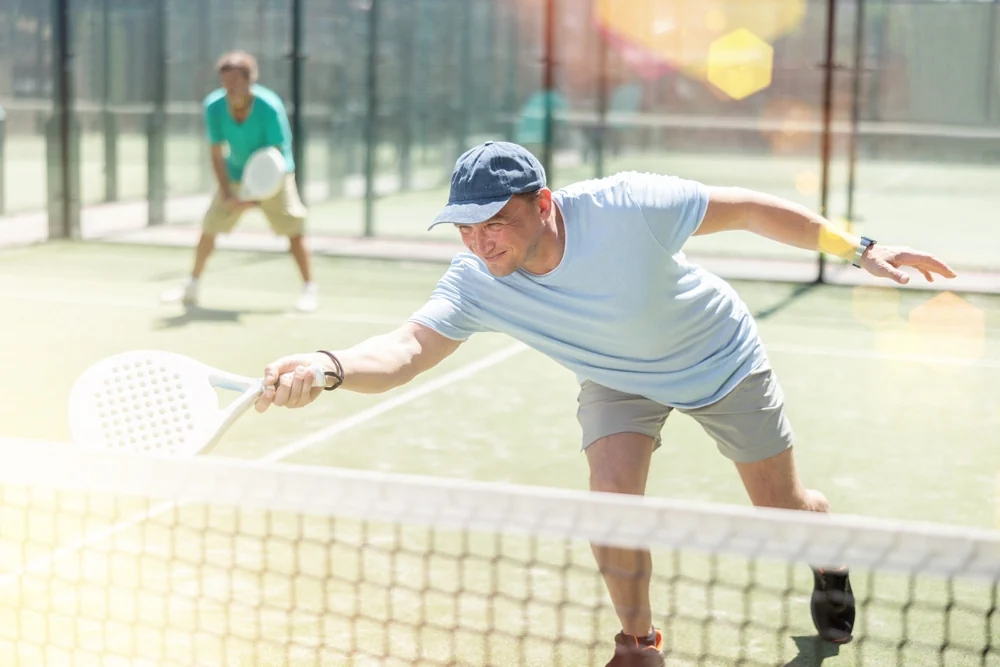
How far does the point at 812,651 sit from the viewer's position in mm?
4059

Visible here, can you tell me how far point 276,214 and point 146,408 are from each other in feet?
21.2

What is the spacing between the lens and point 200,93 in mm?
15188

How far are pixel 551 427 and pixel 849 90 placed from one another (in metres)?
16.7

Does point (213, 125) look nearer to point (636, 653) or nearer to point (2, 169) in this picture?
point (2, 169)

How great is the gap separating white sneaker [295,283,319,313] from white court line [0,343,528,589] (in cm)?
164

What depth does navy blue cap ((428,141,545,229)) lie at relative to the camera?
11.0ft

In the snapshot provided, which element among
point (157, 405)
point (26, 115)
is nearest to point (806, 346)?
point (157, 405)

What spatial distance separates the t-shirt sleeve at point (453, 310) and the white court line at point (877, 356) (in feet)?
17.1

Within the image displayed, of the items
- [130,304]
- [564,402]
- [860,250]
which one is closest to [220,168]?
[130,304]

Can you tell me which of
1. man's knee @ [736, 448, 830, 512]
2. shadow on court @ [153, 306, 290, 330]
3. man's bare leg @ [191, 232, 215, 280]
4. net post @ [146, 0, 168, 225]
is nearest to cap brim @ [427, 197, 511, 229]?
man's knee @ [736, 448, 830, 512]

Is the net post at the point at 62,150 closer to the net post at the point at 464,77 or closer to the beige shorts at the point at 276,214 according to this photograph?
the beige shorts at the point at 276,214

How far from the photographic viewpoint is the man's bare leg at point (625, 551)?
3541mm

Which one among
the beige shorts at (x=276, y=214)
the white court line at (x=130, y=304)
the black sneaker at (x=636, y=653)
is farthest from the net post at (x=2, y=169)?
the black sneaker at (x=636, y=653)

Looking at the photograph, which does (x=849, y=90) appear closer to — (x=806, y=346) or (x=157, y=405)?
(x=806, y=346)
